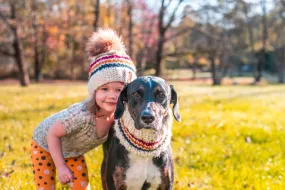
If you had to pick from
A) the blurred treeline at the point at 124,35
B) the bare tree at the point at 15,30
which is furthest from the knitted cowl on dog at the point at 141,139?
the blurred treeline at the point at 124,35

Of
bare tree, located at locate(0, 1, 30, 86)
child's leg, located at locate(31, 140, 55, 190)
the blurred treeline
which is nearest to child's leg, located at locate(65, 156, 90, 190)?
child's leg, located at locate(31, 140, 55, 190)

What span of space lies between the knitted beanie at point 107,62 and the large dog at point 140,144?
580mm

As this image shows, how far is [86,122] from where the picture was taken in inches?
148

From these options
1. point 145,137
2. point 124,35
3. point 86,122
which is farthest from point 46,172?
point 124,35

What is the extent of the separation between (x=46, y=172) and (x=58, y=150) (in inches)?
22.4

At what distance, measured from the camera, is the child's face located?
3.62 metres

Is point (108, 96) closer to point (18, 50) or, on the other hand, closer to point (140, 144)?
point (140, 144)

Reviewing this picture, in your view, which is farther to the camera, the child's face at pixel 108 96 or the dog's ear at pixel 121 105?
the child's face at pixel 108 96

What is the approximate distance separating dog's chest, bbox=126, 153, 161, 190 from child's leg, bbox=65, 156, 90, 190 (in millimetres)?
1196

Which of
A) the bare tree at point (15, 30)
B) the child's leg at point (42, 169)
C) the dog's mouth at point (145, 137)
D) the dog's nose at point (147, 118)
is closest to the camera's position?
the dog's nose at point (147, 118)

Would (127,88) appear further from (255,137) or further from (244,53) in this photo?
(244,53)

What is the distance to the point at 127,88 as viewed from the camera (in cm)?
307

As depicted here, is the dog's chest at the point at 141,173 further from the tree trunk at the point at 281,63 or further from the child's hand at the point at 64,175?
the tree trunk at the point at 281,63

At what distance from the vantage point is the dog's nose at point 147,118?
266 cm
